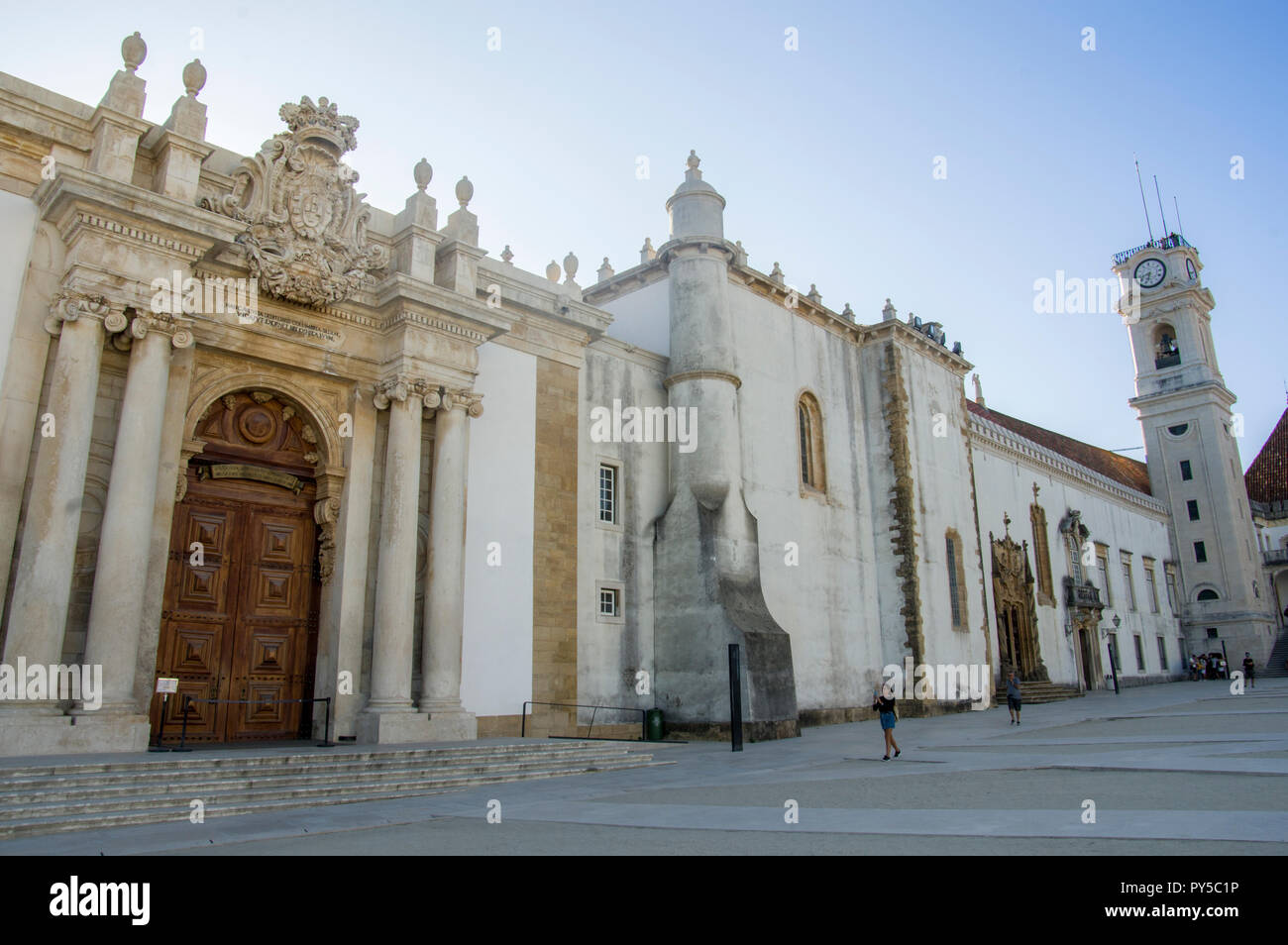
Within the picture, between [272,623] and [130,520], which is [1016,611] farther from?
[130,520]

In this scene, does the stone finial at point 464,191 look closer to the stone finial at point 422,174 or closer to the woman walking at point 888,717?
the stone finial at point 422,174

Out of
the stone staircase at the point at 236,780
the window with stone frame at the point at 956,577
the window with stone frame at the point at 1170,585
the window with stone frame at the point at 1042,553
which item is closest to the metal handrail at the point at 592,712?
the stone staircase at the point at 236,780

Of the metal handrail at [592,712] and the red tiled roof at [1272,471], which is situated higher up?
the red tiled roof at [1272,471]

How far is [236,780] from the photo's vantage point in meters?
10.8

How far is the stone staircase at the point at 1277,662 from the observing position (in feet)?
167

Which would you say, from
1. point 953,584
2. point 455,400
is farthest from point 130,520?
point 953,584

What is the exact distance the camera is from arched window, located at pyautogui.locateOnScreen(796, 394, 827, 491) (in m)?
28.0

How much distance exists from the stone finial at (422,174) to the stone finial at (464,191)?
88 centimetres

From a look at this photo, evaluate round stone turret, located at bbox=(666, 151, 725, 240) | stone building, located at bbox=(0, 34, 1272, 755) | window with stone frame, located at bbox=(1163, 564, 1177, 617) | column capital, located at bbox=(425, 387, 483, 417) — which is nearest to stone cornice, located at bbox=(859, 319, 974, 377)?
stone building, located at bbox=(0, 34, 1272, 755)

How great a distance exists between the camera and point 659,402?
78.6 feet

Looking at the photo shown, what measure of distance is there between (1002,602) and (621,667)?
2188 cm

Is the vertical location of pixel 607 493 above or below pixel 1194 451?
below

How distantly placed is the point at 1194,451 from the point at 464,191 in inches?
2123
